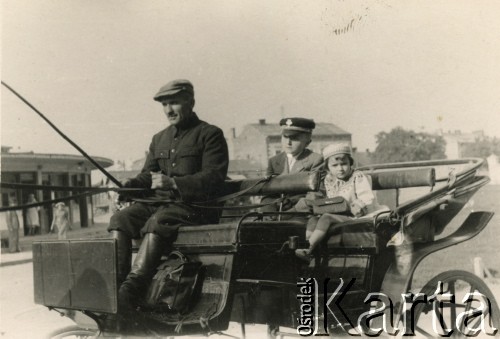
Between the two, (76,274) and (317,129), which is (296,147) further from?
(317,129)

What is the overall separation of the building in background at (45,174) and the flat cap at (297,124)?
1383cm

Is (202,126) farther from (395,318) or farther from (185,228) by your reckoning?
(395,318)

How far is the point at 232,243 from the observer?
3.60 metres

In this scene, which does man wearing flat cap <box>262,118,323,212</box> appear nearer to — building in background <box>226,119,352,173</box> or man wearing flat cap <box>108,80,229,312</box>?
man wearing flat cap <box>108,80,229,312</box>

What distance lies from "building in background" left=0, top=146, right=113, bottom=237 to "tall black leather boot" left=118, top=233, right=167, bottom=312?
14624 mm

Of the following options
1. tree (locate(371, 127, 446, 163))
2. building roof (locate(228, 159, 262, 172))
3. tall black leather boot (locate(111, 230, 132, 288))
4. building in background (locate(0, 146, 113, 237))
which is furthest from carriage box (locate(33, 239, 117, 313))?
tree (locate(371, 127, 446, 163))

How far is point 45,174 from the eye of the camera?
23516 mm

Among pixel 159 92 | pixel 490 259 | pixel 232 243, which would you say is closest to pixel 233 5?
pixel 159 92

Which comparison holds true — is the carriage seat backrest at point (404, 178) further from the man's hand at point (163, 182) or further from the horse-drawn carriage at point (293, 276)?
the man's hand at point (163, 182)

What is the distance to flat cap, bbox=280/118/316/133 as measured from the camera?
5180 mm

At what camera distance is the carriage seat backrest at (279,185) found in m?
4.17

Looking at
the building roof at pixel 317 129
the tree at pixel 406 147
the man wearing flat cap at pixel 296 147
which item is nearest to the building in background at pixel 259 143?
the building roof at pixel 317 129

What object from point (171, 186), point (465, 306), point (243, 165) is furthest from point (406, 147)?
point (171, 186)

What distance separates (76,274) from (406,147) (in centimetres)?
6223
